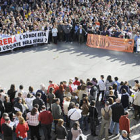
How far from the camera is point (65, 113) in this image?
36.5ft

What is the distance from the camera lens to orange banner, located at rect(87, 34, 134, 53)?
19.1 m

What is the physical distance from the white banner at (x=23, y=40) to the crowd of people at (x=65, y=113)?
8050mm

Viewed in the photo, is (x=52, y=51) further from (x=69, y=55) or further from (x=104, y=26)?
(x=104, y=26)

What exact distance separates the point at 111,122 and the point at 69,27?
11.2 m

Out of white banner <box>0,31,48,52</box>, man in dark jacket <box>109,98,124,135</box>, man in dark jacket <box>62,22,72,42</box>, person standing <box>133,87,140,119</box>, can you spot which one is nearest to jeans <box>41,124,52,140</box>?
man in dark jacket <box>109,98,124,135</box>

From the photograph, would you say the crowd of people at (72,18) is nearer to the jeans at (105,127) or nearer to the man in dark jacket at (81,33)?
the man in dark jacket at (81,33)

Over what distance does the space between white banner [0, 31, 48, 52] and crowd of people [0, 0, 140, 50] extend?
316 mm

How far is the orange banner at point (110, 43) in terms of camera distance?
1908 cm

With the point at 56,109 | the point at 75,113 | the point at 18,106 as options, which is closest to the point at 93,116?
the point at 75,113

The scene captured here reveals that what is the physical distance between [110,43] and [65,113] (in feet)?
31.3

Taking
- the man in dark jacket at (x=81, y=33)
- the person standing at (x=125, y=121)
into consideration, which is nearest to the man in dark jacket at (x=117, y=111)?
the person standing at (x=125, y=121)

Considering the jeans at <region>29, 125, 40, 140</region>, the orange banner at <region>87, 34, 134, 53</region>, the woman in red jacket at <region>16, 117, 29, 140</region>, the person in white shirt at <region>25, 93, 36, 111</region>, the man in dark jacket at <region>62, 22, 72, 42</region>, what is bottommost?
the jeans at <region>29, 125, 40, 140</region>

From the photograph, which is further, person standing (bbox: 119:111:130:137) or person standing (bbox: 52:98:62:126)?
person standing (bbox: 52:98:62:126)

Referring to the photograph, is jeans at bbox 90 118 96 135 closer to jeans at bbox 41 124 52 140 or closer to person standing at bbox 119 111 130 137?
person standing at bbox 119 111 130 137
